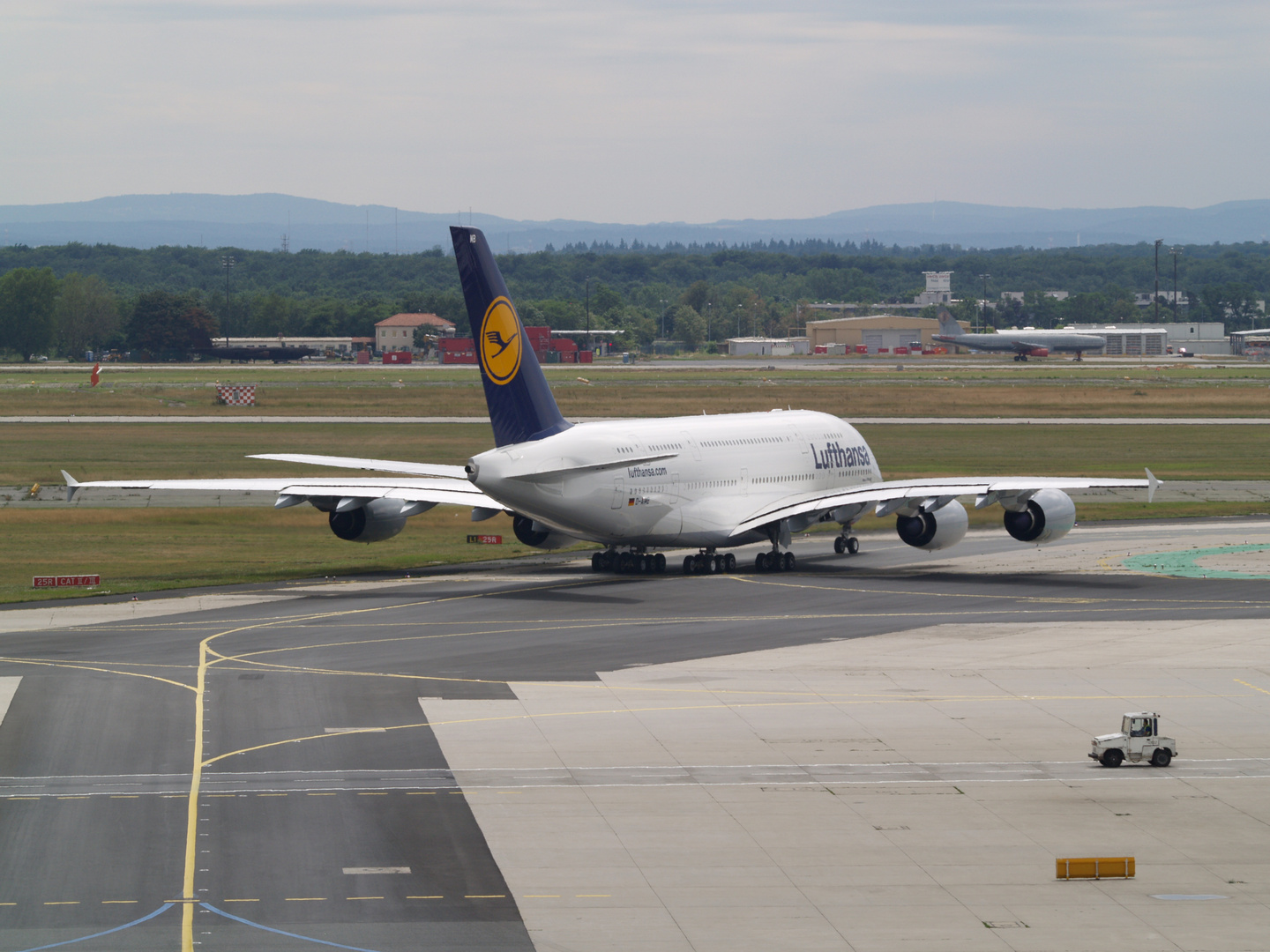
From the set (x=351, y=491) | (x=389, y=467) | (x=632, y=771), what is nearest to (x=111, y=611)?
(x=351, y=491)

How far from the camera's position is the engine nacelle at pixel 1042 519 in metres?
53.7

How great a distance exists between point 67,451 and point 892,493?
63599mm

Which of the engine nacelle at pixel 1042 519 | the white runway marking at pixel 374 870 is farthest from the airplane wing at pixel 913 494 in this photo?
the white runway marking at pixel 374 870

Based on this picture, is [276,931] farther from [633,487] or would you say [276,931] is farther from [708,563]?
[708,563]

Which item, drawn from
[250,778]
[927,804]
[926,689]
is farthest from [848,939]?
[926,689]

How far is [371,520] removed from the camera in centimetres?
5488

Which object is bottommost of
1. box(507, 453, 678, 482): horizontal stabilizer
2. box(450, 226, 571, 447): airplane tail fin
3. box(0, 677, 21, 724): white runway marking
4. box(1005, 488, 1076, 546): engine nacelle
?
box(0, 677, 21, 724): white runway marking

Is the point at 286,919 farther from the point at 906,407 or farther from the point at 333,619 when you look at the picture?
the point at 906,407

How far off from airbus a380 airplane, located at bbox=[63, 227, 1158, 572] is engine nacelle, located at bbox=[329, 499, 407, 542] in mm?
44

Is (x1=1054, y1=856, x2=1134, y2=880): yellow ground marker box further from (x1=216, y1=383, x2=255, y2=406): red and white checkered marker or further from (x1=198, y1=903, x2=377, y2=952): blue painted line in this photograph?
(x1=216, y1=383, x2=255, y2=406): red and white checkered marker

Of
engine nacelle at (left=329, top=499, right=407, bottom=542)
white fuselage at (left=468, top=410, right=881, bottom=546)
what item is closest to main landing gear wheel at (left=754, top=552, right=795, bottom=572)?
white fuselage at (left=468, top=410, right=881, bottom=546)

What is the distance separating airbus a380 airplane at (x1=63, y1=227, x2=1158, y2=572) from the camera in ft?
159

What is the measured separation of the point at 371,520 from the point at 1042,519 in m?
23.5

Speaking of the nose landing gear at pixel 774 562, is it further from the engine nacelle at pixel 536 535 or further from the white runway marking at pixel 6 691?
the white runway marking at pixel 6 691
